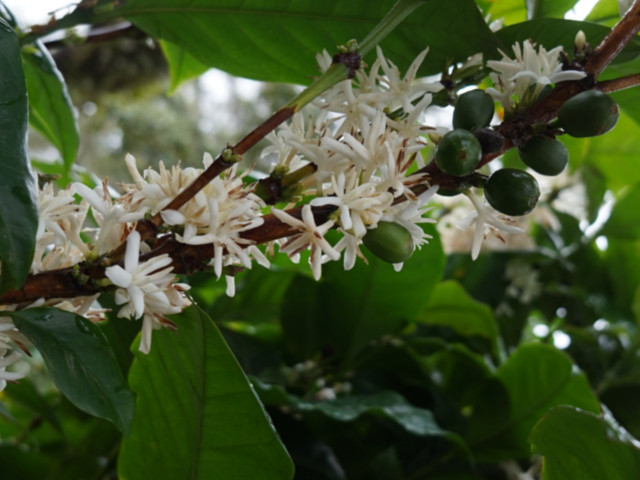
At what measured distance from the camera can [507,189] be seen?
298 millimetres

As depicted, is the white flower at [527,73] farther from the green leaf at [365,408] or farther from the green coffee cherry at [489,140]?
the green leaf at [365,408]

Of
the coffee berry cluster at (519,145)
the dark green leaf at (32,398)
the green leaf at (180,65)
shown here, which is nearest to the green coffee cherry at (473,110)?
the coffee berry cluster at (519,145)

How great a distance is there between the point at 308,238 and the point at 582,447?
193 mm

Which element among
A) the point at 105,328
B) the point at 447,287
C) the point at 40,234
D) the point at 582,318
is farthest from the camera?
the point at 582,318

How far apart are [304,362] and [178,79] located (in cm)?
32

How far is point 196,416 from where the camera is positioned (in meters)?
0.38

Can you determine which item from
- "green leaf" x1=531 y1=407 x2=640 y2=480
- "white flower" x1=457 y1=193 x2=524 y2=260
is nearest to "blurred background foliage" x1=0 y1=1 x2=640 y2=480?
"green leaf" x1=531 y1=407 x2=640 y2=480

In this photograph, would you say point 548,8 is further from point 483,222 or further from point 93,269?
point 93,269

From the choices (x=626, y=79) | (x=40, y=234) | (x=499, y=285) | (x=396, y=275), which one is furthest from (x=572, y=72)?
(x=499, y=285)

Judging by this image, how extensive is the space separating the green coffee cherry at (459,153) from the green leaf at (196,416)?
145 mm

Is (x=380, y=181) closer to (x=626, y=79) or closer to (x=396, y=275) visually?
(x=626, y=79)

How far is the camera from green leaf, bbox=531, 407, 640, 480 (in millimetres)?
350

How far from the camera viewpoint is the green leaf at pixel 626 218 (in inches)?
36.4

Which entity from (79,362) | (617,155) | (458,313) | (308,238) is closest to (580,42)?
(308,238)
